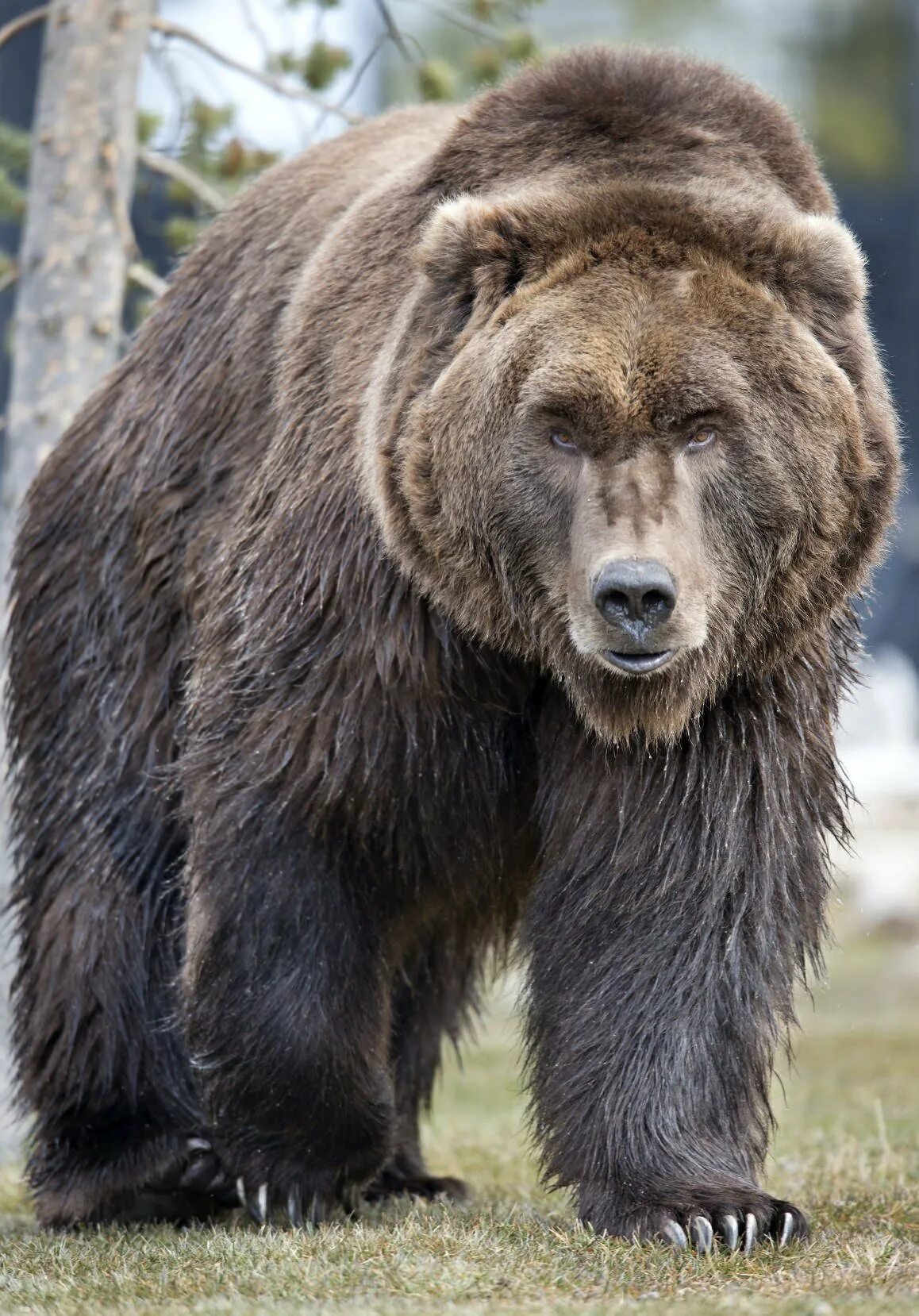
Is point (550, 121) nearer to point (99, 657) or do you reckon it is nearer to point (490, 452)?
point (490, 452)

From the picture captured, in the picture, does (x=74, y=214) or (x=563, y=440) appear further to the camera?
(x=74, y=214)

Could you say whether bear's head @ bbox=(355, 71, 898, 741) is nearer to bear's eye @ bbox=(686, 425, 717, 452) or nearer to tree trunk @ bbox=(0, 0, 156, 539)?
bear's eye @ bbox=(686, 425, 717, 452)

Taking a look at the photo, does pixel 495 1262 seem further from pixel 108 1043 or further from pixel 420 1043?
pixel 420 1043

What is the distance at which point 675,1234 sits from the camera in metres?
4.31

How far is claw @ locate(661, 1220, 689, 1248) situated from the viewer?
4.29m

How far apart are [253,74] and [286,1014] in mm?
3691

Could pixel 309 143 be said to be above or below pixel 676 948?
above

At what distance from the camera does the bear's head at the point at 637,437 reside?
4129mm

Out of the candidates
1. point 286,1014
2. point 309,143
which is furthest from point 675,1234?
point 309,143

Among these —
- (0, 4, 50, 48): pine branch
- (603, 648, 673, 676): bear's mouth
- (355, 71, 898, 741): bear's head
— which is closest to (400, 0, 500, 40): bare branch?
(0, 4, 50, 48): pine branch

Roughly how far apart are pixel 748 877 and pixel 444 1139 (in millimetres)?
3274

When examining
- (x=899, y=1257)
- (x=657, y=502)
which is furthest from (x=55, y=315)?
(x=899, y=1257)

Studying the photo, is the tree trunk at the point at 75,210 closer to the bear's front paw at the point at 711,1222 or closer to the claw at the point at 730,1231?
the bear's front paw at the point at 711,1222

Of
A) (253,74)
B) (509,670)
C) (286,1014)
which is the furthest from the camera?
(253,74)
